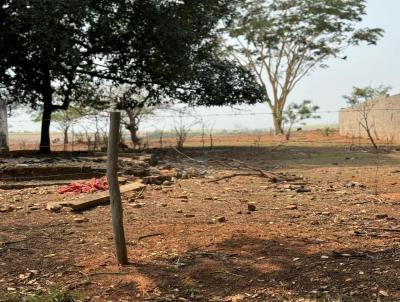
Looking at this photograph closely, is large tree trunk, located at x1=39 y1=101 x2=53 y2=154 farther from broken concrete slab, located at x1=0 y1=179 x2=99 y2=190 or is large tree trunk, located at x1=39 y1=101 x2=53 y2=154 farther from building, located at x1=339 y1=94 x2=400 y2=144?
building, located at x1=339 y1=94 x2=400 y2=144

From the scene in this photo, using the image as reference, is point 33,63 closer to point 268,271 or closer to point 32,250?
point 32,250

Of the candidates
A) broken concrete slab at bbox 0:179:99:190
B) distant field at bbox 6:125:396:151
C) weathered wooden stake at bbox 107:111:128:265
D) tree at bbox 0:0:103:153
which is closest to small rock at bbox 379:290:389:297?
weathered wooden stake at bbox 107:111:128:265

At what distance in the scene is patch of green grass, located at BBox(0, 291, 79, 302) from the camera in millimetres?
3322

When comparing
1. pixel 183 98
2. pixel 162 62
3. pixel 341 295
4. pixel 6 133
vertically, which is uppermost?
pixel 162 62

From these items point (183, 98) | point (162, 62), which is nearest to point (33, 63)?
point (162, 62)

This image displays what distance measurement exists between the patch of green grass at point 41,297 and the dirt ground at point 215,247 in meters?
0.04

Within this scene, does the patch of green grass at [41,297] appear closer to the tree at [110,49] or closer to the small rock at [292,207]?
the small rock at [292,207]

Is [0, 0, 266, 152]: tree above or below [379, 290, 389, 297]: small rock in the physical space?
above

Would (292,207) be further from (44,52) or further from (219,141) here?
(219,141)

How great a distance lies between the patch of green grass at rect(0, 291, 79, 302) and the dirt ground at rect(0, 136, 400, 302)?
43 millimetres

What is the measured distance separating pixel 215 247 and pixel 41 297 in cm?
160

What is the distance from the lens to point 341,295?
330cm

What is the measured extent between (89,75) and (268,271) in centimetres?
1480

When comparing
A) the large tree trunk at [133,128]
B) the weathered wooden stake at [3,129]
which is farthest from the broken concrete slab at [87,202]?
the large tree trunk at [133,128]
